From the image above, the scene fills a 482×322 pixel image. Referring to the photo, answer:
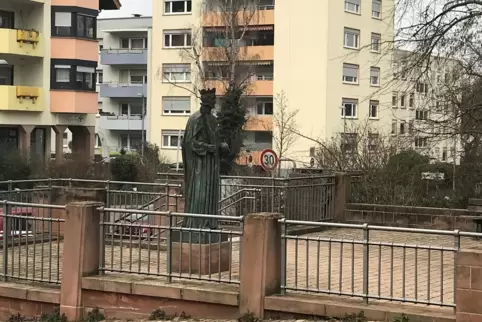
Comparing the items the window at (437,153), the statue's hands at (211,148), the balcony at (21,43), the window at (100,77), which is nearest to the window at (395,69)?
the window at (437,153)

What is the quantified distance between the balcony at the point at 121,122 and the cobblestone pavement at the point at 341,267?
52.2 m

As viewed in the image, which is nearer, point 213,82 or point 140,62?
point 213,82

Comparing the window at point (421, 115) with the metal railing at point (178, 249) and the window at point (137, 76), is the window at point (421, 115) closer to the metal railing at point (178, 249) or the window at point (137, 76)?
the metal railing at point (178, 249)

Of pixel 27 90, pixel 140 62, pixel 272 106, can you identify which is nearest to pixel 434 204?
pixel 27 90

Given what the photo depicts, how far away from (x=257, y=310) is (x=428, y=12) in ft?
31.3

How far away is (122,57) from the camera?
64562 millimetres

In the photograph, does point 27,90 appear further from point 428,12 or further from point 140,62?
point 428,12

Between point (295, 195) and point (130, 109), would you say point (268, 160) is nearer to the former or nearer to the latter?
point (295, 195)

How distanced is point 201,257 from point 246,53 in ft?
136

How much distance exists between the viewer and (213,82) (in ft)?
164

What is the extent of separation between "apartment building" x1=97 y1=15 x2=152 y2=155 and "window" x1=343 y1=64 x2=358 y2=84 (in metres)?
18.7

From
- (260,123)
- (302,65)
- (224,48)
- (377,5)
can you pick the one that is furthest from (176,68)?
(377,5)

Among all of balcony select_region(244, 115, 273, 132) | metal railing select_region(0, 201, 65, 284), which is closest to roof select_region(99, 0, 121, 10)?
balcony select_region(244, 115, 273, 132)

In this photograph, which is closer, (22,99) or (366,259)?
(366,259)
